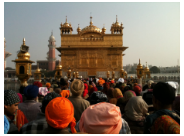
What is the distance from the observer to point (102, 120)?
1.68m

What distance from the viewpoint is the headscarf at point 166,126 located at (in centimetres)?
141

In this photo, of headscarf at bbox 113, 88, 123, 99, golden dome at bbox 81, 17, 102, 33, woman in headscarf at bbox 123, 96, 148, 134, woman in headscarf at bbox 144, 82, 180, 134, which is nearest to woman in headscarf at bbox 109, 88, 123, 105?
headscarf at bbox 113, 88, 123, 99

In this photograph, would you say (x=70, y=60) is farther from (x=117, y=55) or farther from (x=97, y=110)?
(x=97, y=110)

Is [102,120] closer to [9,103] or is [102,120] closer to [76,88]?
[9,103]

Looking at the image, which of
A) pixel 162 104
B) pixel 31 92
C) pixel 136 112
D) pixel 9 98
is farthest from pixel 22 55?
pixel 162 104

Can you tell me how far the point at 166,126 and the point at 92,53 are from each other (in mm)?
31649

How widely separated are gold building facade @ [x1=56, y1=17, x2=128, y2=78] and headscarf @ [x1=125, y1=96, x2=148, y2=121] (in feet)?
93.8

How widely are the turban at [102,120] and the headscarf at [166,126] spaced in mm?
402

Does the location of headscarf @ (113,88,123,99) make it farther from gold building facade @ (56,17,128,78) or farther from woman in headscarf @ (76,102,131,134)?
gold building facade @ (56,17,128,78)

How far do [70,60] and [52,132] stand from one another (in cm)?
3121

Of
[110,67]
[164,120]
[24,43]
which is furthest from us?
[110,67]

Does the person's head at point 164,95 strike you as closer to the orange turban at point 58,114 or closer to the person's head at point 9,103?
the orange turban at point 58,114

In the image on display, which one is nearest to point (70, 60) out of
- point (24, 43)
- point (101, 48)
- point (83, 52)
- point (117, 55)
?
point (83, 52)

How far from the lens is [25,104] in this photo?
9.95 ft
